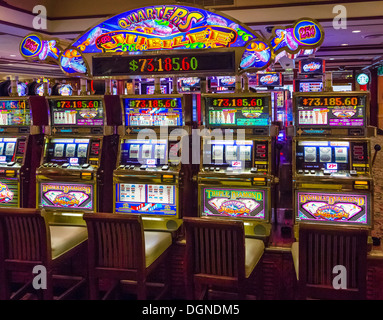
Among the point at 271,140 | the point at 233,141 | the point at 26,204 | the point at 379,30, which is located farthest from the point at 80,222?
the point at 379,30

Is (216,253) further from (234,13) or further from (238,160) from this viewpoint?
(234,13)

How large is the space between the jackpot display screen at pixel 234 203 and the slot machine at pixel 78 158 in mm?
1116

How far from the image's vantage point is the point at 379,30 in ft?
30.2

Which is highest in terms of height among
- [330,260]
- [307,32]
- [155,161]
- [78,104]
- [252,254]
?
[307,32]

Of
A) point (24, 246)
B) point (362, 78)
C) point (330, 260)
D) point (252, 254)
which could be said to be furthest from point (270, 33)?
point (362, 78)

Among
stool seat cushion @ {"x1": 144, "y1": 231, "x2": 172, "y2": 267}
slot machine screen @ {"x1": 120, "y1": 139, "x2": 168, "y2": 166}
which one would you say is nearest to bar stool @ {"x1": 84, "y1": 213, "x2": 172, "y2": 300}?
stool seat cushion @ {"x1": 144, "y1": 231, "x2": 172, "y2": 267}

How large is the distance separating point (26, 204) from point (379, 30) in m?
8.49

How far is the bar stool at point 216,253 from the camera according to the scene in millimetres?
2621

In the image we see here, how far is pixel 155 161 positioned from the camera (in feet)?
13.3

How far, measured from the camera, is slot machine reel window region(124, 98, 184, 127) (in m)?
4.02

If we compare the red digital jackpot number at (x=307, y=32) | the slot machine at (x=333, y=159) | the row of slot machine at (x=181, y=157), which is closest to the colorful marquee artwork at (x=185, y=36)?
the red digital jackpot number at (x=307, y=32)

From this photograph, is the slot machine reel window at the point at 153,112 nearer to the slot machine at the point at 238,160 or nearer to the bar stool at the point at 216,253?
the slot machine at the point at 238,160

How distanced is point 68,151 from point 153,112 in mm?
1038
